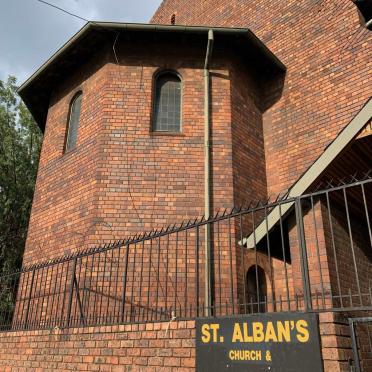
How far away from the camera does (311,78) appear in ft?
28.3

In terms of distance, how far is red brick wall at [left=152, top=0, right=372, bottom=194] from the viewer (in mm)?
7895

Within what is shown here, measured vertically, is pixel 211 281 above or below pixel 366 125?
below

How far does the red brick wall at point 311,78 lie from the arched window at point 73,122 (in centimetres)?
423

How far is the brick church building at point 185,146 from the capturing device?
6871 mm

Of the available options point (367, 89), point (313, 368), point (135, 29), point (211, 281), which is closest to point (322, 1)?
point (367, 89)

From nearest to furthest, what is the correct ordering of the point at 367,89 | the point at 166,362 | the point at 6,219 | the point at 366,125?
the point at 166,362, the point at 366,125, the point at 367,89, the point at 6,219

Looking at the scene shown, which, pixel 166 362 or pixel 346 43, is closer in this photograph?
pixel 166 362

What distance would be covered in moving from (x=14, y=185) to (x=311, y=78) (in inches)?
419

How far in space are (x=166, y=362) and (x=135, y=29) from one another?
6597 mm

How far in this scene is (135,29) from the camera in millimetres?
8516

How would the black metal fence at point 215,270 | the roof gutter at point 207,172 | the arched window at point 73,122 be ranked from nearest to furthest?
the black metal fence at point 215,270
the roof gutter at point 207,172
the arched window at point 73,122

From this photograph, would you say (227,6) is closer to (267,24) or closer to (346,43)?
(267,24)

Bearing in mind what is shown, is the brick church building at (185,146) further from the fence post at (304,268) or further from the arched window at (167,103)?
the fence post at (304,268)

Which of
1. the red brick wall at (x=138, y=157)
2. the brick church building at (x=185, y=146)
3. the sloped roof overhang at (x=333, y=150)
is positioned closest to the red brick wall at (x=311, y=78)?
the brick church building at (x=185, y=146)
